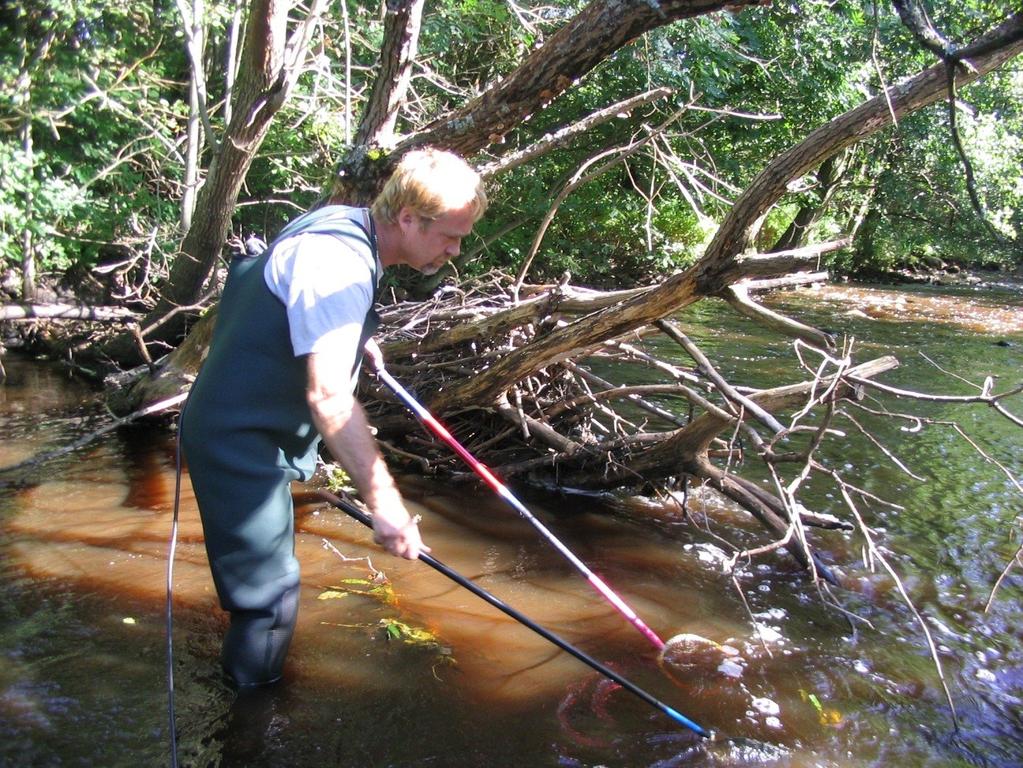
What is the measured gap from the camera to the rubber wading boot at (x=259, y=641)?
2629 mm

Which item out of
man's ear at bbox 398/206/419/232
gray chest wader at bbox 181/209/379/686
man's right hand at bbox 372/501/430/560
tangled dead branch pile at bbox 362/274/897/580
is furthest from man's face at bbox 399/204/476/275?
tangled dead branch pile at bbox 362/274/897/580

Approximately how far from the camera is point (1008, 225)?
20188 mm

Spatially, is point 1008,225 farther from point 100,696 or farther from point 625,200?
point 100,696

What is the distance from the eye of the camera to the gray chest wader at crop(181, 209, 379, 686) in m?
2.27

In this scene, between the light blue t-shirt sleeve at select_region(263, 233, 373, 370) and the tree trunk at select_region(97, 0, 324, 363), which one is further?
the tree trunk at select_region(97, 0, 324, 363)

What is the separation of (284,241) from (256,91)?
4.08 metres

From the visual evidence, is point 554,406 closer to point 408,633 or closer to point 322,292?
point 408,633

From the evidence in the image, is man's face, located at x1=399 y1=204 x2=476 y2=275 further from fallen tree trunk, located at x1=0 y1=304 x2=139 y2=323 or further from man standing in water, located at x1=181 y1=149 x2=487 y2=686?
fallen tree trunk, located at x1=0 y1=304 x2=139 y2=323

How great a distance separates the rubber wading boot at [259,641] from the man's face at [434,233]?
1193 millimetres

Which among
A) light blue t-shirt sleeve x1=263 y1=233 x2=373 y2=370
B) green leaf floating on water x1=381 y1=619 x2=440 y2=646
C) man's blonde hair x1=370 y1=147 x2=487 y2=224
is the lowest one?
green leaf floating on water x1=381 y1=619 x2=440 y2=646

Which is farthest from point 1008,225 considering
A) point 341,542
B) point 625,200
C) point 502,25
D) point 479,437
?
point 341,542

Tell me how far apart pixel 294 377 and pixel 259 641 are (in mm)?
983

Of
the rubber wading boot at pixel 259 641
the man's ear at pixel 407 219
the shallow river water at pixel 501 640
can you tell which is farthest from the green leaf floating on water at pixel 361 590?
the man's ear at pixel 407 219

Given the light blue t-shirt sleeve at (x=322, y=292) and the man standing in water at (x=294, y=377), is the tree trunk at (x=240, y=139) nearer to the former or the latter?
the man standing in water at (x=294, y=377)
